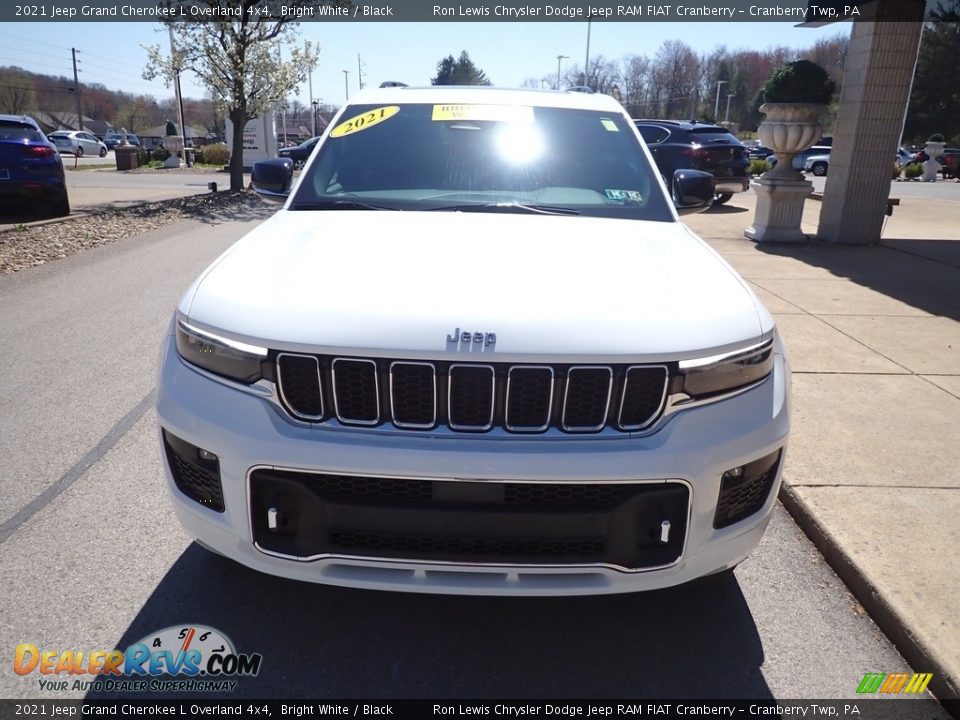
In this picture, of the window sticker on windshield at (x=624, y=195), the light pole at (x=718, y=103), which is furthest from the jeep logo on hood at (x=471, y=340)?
the light pole at (x=718, y=103)

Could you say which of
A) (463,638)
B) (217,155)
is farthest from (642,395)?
(217,155)

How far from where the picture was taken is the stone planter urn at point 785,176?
446 inches

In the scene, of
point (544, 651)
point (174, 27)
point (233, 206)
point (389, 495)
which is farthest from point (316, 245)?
point (174, 27)

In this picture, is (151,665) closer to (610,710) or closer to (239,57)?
(610,710)

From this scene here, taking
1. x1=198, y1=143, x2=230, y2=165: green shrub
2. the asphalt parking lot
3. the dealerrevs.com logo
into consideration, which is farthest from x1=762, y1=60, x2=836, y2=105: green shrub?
x1=198, y1=143, x2=230, y2=165: green shrub

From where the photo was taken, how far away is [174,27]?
18.8 m

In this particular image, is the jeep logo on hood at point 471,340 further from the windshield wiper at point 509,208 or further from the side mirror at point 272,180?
the side mirror at point 272,180

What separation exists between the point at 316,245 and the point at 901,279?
821 cm

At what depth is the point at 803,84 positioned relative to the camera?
11203 mm

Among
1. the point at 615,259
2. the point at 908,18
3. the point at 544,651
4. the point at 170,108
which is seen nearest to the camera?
the point at 544,651

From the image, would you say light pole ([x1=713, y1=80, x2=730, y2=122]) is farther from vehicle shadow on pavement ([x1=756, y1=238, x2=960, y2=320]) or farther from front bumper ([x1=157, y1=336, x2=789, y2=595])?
front bumper ([x1=157, y1=336, x2=789, y2=595])

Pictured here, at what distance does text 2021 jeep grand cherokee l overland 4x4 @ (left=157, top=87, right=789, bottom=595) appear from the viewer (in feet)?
6.81

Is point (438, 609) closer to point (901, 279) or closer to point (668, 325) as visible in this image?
point (668, 325)

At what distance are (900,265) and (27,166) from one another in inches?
526
